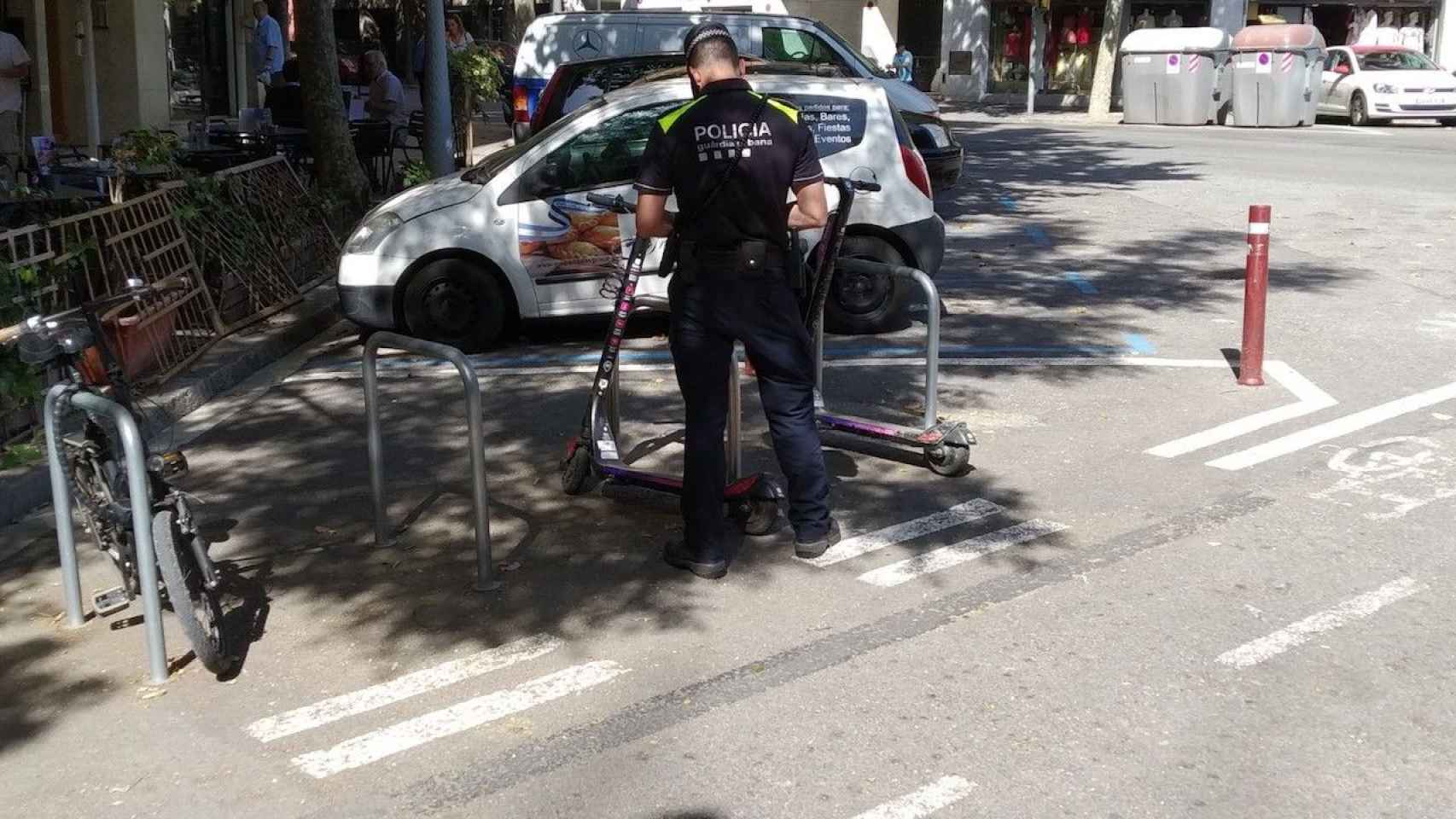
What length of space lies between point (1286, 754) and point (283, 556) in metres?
3.77

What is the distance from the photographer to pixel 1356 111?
3259cm

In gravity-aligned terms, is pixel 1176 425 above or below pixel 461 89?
below

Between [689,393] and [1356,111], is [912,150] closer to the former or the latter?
[689,393]

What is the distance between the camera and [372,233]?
392 inches

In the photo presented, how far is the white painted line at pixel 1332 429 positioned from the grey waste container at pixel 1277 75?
78.3 feet

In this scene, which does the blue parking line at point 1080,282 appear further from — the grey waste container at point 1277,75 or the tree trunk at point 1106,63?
the tree trunk at point 1106,63

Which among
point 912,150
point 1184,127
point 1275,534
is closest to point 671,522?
point 1275,534

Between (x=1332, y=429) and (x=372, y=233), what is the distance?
5.75m

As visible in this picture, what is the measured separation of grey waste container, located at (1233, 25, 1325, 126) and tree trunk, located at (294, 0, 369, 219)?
885 inches

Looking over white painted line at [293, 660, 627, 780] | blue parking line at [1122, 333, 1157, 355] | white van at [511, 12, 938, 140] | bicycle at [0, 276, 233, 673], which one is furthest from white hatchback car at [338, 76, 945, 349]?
white van at [511, 12, 938, 140]

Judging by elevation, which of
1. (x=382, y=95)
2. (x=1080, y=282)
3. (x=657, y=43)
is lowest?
(x=1080, y=282)

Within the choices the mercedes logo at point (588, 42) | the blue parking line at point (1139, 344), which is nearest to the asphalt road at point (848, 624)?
the blue parking line at point (1139, 344)

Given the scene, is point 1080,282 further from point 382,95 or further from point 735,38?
point 382,95

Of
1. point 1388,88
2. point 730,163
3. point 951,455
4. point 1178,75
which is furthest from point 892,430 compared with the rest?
point 1388,88
